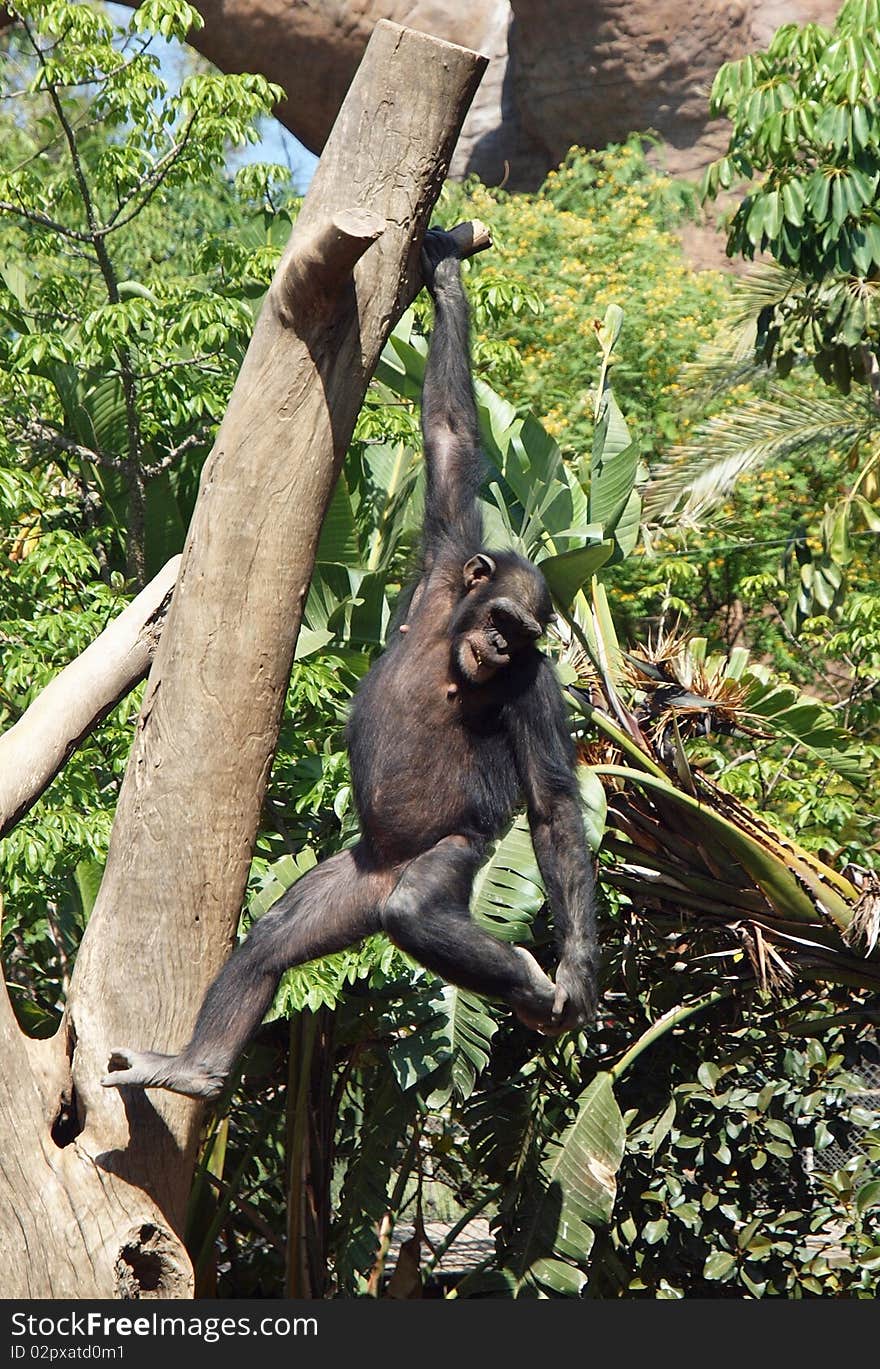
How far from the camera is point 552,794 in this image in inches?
193

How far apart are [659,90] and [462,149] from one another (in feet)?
13.0

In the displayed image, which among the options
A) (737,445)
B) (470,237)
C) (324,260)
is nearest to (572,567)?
(470,237)

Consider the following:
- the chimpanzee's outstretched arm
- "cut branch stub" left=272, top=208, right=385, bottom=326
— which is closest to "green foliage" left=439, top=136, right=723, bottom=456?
the chimpanzee's outstretched arm

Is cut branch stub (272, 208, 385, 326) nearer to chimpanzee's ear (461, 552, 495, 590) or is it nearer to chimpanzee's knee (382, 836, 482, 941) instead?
chimpanzee's ear (461, 552, 495, 590)

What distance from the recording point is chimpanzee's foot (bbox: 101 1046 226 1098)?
3973 millimetres

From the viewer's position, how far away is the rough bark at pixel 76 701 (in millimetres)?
4625

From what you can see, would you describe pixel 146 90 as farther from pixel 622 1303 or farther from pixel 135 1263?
pixel 622 1303

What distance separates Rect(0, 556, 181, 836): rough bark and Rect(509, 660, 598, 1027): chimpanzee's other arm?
1.41 m

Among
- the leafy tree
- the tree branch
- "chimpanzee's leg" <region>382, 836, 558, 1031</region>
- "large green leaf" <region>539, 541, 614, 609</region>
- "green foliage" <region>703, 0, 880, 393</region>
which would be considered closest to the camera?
"chimpanzee's leg" <region>382, 836, 558, 1031</region>

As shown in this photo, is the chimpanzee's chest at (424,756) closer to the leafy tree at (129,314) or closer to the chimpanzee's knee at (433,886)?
the chimpanzee's knee at (433,886)

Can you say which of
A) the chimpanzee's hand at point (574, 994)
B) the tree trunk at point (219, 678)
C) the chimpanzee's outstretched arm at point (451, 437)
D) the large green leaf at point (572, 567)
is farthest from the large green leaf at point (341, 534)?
the chimpanzee's hand at point (574, 994)

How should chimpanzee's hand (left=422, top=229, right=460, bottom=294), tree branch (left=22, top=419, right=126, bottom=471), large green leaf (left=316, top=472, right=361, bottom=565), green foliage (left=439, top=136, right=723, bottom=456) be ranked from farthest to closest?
green foliage (left=439, top=136, right=723, bottom=456) < tree branch (left=22, top=419, right=126, bottom=471) < large green leaf (left=316, top=472, right=361, bottom=565) < chimpanzee's hand (left=422, top=229, right=460, bottom=294)

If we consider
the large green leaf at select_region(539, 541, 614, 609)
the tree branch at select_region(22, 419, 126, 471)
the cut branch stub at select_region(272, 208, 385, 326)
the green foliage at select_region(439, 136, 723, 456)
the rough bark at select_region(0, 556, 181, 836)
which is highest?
the green foliage at select_region(439, 136, 723, 456)

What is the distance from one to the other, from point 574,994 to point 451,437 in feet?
6.97
